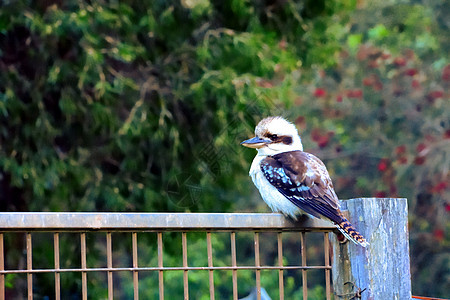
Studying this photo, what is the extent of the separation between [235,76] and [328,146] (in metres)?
5.94

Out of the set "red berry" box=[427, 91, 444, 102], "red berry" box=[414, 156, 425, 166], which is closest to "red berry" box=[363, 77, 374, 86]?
"red berry" box=[427, 91, 444, 102]

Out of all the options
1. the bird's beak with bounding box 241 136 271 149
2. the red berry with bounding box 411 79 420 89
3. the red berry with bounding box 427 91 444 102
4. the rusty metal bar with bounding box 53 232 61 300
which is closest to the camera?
the rusty metal bar with bounding box 53 232 61 300

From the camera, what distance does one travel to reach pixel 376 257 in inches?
133

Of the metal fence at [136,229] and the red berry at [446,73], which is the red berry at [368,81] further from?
the metal fence at [136,229]

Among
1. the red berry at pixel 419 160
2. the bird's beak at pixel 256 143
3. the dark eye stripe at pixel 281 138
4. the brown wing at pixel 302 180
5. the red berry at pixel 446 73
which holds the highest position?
the red berry at pixel 446 73

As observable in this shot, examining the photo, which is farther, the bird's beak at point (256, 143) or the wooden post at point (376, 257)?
the bird's beak at point (256, 143)

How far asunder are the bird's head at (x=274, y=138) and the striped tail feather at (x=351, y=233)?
5.98 ft

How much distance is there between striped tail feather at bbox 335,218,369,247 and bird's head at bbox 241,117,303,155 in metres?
1.82

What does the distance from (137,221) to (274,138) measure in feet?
7.73

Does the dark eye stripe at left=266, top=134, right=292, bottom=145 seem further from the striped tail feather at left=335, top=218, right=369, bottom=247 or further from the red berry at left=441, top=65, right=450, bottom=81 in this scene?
the red berry at left=441, top=65, right=450, bottom=81

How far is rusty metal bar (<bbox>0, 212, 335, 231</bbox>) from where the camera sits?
2922 mm

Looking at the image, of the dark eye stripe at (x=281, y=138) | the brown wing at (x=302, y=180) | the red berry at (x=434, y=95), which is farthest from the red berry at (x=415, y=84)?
the brown wing at (x=302, y=180)

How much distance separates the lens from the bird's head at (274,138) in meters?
5.24

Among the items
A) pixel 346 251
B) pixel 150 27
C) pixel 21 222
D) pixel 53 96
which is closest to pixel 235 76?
pixel 150 27
